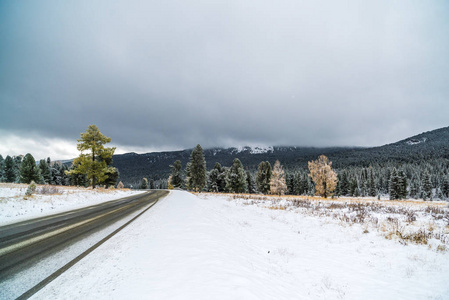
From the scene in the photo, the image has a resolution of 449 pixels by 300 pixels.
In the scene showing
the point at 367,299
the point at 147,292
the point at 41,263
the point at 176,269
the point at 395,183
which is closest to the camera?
the point at 147,292

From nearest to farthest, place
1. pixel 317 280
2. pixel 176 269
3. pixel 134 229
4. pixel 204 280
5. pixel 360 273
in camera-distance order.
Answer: pixel 204 280 < pixel 176 269 < pixel 317 280 < pixel 360 273 < pixel 134 229

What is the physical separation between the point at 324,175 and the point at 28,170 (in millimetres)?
68805

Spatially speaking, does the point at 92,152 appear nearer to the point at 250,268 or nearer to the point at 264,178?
the point at 250,268

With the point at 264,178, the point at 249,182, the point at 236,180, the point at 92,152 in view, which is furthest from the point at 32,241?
the point at 249,182

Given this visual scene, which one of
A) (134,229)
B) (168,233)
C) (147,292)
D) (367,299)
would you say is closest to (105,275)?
(147,292)

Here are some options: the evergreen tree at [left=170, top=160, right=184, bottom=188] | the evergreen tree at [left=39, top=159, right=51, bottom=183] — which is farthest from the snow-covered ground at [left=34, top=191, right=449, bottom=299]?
the evergreen tree at [left=39, top=159, right=51, bottom=183]

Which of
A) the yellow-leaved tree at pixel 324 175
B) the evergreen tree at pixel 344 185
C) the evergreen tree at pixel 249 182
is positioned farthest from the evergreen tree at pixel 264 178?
the evergreen tree at pixel 344 185

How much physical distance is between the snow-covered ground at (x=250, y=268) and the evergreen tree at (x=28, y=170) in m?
58.8

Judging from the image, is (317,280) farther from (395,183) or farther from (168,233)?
(395,183)

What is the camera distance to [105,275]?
3.55 meters

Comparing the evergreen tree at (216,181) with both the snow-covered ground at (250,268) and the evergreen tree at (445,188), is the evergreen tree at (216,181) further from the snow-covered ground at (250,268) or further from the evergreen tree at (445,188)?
the evergreen tree at (445,188)

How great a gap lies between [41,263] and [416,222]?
1611cm

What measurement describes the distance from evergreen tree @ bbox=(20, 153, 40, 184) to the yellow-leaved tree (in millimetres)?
66417

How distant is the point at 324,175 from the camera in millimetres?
38750
